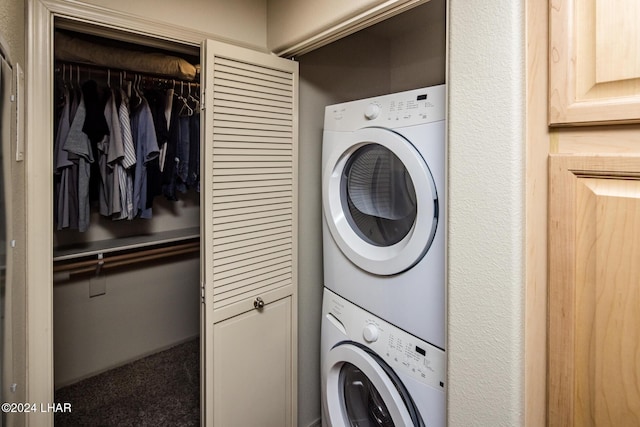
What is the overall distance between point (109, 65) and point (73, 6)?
3.20 ft

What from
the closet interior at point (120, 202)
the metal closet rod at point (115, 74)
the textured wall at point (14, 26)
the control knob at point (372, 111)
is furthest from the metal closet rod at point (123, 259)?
the control knob at point (372, 111)

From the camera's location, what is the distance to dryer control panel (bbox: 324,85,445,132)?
1.09 metres

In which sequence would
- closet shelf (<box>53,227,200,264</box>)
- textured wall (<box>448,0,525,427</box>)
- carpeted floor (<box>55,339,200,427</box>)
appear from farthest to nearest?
closet shelf (<box>53,227,200,264</box>) → carpeted floor (<box>55,339,200,427</box>) → textured wall (<box>448,0,525,427</box>)

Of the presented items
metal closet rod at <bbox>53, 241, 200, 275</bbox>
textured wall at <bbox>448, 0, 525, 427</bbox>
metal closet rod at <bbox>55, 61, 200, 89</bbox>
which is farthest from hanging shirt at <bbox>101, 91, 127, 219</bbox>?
textured wall at <bbox>448, 0, 525, 427</bbox>

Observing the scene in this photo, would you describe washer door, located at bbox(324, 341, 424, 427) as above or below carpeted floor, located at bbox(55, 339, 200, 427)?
above

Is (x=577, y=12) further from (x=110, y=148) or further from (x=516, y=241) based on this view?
(x=110, y=148)

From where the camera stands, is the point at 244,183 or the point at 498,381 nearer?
the point at 498,381

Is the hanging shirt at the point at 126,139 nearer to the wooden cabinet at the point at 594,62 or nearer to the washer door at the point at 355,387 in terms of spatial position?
the washer door at the point at 355,387

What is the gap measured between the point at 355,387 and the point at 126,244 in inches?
67.2

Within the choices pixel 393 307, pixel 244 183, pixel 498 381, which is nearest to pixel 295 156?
pixel 244 183

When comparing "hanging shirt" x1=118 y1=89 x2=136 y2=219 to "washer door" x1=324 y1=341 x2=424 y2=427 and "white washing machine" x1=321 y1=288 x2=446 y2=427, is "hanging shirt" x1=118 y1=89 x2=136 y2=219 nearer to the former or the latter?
"white washing machine" x1=321 y1=288 x2=446 y2=427

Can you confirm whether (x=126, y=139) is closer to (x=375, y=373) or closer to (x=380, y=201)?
(x=380, y=201)

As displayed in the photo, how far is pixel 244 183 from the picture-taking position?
147cm

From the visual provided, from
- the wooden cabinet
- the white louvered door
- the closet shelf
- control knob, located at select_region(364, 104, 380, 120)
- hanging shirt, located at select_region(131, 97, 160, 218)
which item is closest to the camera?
the wooden cabinet
